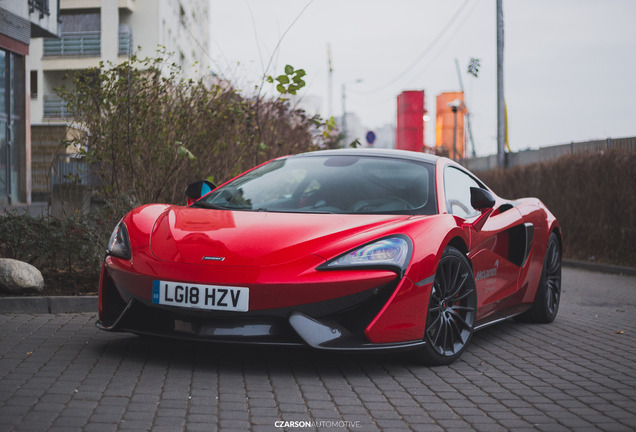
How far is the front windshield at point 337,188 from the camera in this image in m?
5.30

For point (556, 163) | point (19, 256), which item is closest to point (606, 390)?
point (19, 256)

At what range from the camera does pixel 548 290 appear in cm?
701

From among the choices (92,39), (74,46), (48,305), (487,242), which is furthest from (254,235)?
(74,46)

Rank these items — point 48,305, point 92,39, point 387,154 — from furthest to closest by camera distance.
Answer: point 92,39, point 48,305, point 387,154

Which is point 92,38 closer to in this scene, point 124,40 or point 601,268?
point 124,40

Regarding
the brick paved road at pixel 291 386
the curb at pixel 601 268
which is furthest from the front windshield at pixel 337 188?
the curb at pixel 601 268

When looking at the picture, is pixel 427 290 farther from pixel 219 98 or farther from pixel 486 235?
pixel 219 98

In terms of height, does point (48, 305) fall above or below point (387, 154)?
below

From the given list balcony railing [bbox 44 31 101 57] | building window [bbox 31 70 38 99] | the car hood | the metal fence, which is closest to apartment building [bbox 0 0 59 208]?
the metal fence

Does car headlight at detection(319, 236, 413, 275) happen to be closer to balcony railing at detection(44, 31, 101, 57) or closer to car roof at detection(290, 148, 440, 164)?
car roof at detection(290, 148, 440, 164)

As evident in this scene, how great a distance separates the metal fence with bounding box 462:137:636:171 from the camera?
15.0 metres

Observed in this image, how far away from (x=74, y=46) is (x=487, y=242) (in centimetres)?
3588

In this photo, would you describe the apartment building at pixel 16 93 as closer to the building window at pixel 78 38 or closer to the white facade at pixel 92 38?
the white facade at pixel 92 38

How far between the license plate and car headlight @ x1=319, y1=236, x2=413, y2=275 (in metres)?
0.47
